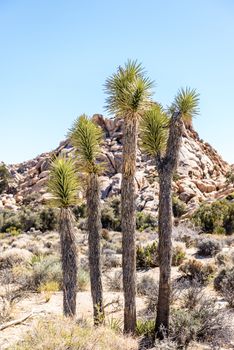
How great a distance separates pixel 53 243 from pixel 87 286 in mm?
9595

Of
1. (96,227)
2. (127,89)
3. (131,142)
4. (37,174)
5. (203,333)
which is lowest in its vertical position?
(203,333)

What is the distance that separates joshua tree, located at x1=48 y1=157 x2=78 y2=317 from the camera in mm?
A: 8281

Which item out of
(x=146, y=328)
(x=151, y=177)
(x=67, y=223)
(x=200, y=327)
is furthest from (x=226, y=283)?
(x=151, y=177)

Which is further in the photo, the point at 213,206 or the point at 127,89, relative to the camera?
the point at 213,206

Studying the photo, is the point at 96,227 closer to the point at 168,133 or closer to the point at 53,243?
the point at 168,133

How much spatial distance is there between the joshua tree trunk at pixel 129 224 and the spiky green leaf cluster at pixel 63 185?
1.22 metres

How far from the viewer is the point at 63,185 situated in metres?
8.52

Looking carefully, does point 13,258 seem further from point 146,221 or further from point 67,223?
point 146,221

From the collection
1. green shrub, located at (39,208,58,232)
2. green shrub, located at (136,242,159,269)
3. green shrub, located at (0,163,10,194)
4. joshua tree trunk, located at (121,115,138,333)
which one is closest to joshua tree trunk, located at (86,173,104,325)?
joshua tree trunk, located at (121,115,138,333)

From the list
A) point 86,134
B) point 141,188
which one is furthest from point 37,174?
point 86,134

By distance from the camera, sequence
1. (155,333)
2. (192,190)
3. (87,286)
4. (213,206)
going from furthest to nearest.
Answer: (192,190) → (213,206) → (87,286) → (155,333)

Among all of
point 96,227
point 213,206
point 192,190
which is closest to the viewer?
point 96,227

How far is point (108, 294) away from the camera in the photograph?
12.8 meters

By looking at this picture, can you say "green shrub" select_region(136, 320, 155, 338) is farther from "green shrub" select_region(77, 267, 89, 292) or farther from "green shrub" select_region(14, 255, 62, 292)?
"green shrub" select_region(14, 255, 62, 292)
